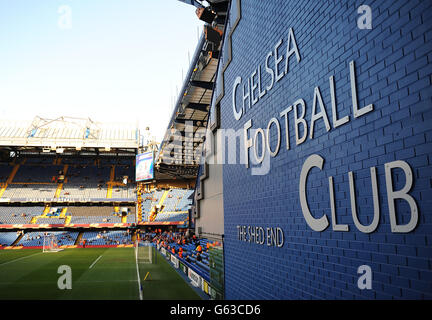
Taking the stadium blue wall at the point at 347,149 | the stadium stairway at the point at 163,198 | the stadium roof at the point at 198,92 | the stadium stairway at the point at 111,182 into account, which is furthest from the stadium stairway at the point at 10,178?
the stadium blue wall at the point at 347,149

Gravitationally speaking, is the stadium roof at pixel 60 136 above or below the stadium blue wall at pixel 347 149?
above

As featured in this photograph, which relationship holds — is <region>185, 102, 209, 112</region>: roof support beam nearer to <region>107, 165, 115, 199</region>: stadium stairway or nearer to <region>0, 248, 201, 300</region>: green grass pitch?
<region>0, 248, 201, 300</region>: green grass pitch

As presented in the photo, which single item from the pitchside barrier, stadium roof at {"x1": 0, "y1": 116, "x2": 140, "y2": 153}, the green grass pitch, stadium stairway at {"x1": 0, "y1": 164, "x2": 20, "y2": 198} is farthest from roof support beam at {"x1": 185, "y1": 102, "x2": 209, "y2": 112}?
stadium stairway at {"x1": 0, "y1": 164, "x2": 20, "y2": 198}

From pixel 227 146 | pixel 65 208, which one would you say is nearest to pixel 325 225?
pixel 227 146

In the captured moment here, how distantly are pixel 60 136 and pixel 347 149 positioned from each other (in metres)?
49.3

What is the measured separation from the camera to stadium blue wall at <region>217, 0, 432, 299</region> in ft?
9.95

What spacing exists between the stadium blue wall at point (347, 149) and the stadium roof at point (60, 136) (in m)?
41.0

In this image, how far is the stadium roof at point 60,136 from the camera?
43.4m

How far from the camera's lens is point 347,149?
3900 millimetres

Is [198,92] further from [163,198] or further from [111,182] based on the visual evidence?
[111,182]

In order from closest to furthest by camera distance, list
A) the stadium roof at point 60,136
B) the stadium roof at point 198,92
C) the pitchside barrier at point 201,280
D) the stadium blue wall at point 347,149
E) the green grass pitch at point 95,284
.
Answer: the stadium blue wall at point 347,149
the pitchside barrier at point 201,280
the stadium roof at point 198,92
the green grass pitch at point 95,284
the stadium roof at point 60,136

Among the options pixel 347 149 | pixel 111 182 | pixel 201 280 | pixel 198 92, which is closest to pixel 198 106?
pixel 198 92

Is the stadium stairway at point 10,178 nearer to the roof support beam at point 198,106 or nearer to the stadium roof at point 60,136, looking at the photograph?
the stadium roof at point 60,136
